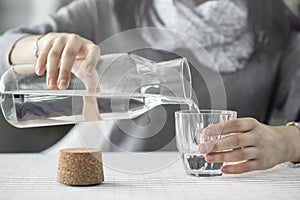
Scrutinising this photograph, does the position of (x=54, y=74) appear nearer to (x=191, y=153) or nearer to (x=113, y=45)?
(x=113, y=45)

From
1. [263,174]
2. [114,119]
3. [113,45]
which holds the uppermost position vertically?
[113,45]

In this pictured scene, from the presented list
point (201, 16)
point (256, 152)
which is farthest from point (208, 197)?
point (201, 16)

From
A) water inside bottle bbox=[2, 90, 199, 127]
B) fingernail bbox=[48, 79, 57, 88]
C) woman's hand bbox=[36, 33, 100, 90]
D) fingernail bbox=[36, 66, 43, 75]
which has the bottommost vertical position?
water inside bottle bbox=[2, 90, 199, 127]

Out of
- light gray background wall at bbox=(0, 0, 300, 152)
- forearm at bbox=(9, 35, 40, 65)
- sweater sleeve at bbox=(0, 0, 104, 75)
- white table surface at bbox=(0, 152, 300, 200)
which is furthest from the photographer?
light gray background wall at bbox=(0, 0, 300, 152)

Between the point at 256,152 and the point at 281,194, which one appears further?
the point at 256,152

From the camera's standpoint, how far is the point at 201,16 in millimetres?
1698

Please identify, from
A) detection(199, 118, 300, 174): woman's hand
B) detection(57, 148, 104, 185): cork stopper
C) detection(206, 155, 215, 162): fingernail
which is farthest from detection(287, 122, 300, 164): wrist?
detection(57, 148, 104, 185): cork stopper

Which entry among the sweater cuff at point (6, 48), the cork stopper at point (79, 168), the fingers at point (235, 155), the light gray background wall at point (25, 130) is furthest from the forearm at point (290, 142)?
the light gray background wall at point (25, 130)

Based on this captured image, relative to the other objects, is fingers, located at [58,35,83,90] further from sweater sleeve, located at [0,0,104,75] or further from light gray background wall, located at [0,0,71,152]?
light gray background wall, located at [0,0,71,152]

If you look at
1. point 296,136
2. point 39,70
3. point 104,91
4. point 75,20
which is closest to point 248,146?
point 296,136

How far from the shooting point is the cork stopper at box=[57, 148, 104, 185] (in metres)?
0.84

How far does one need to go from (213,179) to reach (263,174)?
11 cm

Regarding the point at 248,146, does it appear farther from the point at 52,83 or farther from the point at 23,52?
the point at 23,52

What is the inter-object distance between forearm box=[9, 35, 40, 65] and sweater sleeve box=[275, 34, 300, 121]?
764mm
